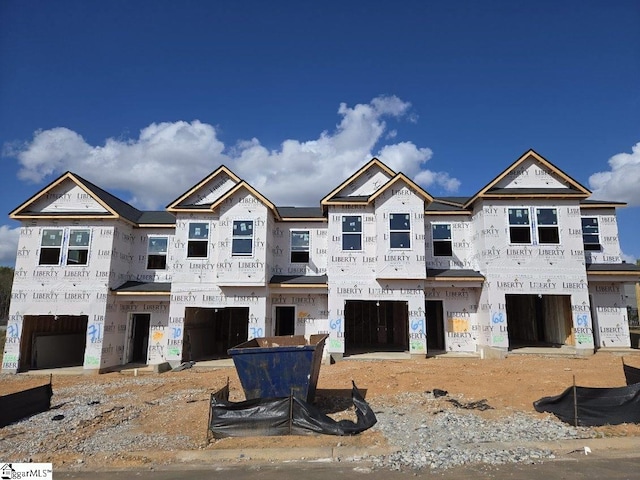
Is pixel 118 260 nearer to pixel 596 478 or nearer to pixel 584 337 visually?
pixel 596 478

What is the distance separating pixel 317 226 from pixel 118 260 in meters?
10.0

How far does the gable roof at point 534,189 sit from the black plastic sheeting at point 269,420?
13880 millimetres

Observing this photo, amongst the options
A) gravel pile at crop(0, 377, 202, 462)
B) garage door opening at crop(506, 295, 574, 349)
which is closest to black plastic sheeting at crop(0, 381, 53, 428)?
gravel pile at crop(0, 377, 202, 462)

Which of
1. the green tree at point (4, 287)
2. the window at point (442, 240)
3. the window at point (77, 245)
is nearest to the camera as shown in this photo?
the window at point (77, 245)

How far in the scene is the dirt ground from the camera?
27.2 feet

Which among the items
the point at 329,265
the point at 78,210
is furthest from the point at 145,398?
the point at 78,210

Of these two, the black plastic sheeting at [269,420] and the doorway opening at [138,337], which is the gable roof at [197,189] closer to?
the doorway opening at [138,337]

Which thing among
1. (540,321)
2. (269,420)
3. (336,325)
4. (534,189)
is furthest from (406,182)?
(269,420)

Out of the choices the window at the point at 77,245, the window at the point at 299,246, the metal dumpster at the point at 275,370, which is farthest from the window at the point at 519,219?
the window at the point at 77,245

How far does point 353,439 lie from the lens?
8219 millimetres

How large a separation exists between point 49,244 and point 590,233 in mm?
26610

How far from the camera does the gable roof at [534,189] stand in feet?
60.7

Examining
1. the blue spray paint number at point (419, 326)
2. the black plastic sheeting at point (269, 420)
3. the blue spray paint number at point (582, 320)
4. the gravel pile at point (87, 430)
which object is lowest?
the gravel pile at point (87, 430)

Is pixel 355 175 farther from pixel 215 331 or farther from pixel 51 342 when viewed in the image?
pixel 51 342
